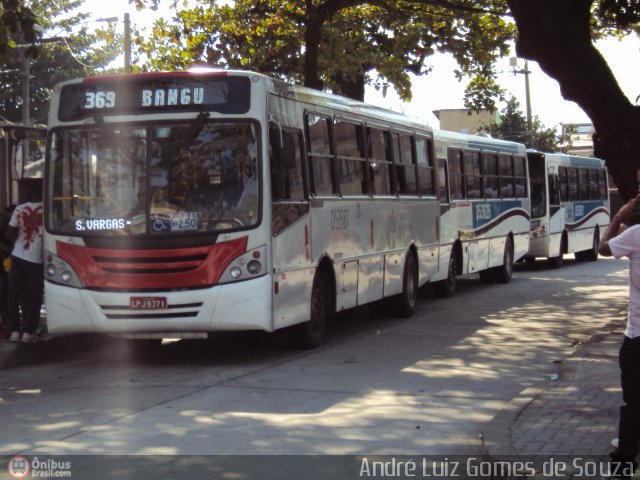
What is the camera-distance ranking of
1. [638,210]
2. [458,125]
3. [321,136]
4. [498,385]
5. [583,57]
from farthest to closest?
[458,125] → [321,136] → [583,57] → [498,385] → [638,210]

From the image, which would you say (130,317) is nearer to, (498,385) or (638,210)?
(498,385)

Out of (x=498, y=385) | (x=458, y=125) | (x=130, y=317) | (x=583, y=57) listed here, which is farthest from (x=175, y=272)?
(x=458, y=125)

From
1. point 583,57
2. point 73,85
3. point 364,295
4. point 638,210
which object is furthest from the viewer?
point 364,295

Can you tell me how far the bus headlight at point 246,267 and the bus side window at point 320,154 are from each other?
184 centimetres

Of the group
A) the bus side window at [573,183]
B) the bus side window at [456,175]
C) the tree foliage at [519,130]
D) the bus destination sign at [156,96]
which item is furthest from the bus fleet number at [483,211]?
the tree foliage at [519,130]

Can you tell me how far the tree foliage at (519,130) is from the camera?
54.8m

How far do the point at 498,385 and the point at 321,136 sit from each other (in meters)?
4.30

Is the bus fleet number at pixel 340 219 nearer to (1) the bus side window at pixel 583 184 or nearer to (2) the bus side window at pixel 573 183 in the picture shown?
(2) the bus side window at pixel 573 183

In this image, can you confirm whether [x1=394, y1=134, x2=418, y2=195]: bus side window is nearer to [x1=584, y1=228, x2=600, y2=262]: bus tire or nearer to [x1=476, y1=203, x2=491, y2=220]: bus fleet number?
[x1=476, y1=203, x2=491, y2=220]: bus fleet number

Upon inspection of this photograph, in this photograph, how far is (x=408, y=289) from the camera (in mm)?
17078

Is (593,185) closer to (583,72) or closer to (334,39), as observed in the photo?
(334,39)

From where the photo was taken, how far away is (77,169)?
12.0 m

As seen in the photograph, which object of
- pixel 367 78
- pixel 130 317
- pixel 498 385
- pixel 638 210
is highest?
pixel 367 78

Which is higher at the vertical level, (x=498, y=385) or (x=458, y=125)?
(x=458, y=125)
